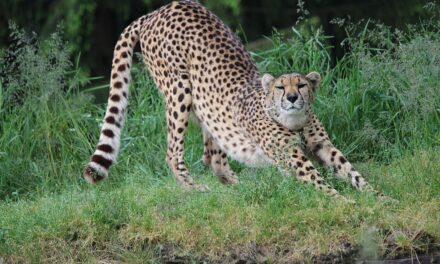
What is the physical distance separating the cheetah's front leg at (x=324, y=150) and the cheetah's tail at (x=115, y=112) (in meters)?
1.07

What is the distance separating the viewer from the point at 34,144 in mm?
7477

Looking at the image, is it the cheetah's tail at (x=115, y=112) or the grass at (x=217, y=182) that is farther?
the cheetah's tail at (x=115, y=112)

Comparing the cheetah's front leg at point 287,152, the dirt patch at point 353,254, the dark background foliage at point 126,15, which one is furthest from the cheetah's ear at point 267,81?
the dark background foliage at point 126,15

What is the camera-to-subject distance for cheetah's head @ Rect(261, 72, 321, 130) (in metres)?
6.27

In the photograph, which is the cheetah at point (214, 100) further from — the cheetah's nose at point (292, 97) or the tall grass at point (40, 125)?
the tall grass at point (40, 125)

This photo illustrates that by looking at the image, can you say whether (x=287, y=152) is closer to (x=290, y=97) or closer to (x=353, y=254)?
(x=290, y=97)

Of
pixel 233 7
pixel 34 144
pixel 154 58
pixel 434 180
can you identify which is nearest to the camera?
pixel 434 180

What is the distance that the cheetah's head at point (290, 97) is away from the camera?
20.6ft


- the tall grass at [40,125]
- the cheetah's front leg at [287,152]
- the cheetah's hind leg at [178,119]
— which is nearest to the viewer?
the cheetah's front leg at [287,152]

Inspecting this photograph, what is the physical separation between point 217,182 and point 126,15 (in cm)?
489

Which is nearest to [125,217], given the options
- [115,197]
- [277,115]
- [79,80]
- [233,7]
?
[115,197]

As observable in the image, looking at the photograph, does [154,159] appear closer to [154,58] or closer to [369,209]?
[154,58]

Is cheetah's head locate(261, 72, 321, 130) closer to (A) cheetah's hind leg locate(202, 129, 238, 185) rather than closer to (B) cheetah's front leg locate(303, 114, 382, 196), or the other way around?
(B) cheetah's front leg locate(303, 114, 382, 196)

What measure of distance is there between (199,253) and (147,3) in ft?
19.7
